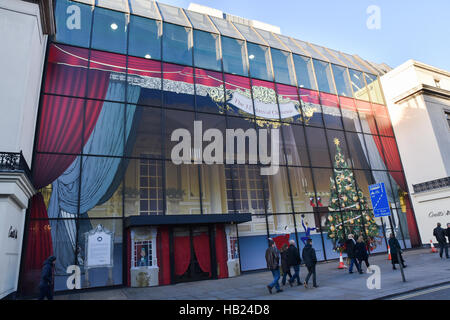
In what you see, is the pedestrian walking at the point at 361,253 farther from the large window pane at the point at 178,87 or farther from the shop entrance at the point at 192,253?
the large window pane at the point at 178,87

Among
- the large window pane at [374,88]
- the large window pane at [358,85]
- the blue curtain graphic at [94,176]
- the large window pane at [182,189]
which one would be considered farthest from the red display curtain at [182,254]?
the large window pane at [374,88]

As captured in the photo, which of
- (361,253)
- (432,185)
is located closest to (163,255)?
(361,253)

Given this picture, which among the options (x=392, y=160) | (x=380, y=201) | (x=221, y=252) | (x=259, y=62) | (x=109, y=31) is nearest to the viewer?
(x=380, y=201)

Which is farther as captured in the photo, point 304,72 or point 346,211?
point 304,72

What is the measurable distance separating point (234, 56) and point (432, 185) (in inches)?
671

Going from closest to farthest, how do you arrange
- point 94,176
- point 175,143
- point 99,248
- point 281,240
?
1. point 99,248
2. point 94,176
3. point 175,143
4. point 281,240

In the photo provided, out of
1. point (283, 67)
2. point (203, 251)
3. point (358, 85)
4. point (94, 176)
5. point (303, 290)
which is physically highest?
point (283, 67)

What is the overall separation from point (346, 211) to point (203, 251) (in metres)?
9.87

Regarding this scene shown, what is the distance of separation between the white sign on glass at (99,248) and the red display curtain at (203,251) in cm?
380

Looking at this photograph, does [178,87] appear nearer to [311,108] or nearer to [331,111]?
[311,108]

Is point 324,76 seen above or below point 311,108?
above

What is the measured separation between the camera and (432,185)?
20.5m

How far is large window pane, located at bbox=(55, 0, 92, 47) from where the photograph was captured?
14641 mm

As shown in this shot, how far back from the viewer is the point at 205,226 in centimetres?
1395
